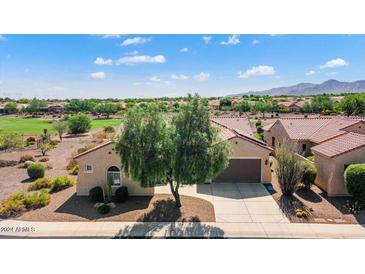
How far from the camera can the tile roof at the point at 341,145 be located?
1685cm

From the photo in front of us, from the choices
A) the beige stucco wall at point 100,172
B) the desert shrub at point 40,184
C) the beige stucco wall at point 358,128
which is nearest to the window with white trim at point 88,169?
the beige stucco wall at point 100,172

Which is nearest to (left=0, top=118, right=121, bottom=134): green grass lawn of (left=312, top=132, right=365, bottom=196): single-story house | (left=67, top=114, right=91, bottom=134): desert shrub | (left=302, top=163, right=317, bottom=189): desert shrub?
(left=67, top=114, right=91, bottom=134): desert shrub

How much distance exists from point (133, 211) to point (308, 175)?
40.0 ft

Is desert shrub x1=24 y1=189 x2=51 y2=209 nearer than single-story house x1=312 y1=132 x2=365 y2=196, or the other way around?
desert shrub x1=24 y1=189 x2=51 y2=209

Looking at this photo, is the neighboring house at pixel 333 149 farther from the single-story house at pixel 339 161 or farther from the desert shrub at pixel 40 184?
the desert shrub at pixel 40 184

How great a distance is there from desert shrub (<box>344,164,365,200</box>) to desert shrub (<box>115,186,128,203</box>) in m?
13.6

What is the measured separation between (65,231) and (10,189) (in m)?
Answer: 9.09

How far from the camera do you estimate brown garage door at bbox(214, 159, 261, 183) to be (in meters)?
19.8

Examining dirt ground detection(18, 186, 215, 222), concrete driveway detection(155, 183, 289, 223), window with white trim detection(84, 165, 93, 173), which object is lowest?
concrete driveway detection(155, 183, 289, 223)

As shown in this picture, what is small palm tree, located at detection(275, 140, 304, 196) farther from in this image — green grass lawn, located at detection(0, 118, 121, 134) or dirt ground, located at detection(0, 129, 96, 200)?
green grass lawn, located at detection(0, 118, 121, 134)

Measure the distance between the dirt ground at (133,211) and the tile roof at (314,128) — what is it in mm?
13972

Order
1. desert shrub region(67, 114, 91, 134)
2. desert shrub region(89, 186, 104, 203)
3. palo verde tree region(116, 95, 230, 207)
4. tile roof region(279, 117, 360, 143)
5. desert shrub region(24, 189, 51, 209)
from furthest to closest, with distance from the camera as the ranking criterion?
desert shrub region(67, 114, 91, 134) < tile roof region(279, 117, 360, 143) < desert shrub region(89, 186, 104, 203) < desert shrub region(24, 189, 51, 209) < palo verde tree region(116, 95, 230, 207)
